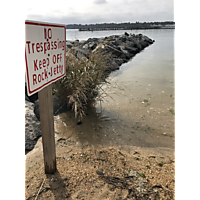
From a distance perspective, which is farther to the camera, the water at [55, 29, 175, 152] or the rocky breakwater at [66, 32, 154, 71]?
the rocky breakwater at [66, 32, 154, 71]

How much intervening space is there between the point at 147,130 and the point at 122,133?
1.85 ft

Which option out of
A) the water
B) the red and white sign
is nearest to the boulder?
the water

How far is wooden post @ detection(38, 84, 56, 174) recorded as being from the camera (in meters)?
2.00

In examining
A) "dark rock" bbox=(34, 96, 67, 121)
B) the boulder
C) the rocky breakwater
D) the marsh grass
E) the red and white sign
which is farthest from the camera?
the rocky breakwater

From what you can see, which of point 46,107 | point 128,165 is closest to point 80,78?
point 46,107

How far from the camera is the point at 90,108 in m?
4.33

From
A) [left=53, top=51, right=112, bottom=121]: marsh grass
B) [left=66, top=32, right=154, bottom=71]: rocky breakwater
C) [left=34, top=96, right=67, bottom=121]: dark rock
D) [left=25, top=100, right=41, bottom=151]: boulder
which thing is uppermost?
[left=66, top=32, right=154, bottom=71]: rocky breakwater

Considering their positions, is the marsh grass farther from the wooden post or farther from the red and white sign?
the red and white sign

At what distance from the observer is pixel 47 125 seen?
2105 millimetres

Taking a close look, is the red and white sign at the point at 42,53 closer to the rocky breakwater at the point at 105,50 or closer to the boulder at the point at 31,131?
the boulder at the point at 31,131

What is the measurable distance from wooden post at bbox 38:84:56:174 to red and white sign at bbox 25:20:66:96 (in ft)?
0.63

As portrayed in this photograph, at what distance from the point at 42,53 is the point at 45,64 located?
12cm

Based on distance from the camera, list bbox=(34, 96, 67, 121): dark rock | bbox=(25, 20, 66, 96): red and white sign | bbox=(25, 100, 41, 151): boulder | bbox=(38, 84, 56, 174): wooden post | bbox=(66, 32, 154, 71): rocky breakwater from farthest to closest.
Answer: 1. bbox=(66, 32, 154, 71): rocky breakwater
2. bbox=(34, 96, 67, 121): dark rock
3. bbox=(25, 100, 41, 151): boulder
4. bbox=(38, 84, 56, 174): wooden post
5. bbox=(25, 20, 66, 96): red and white sign
